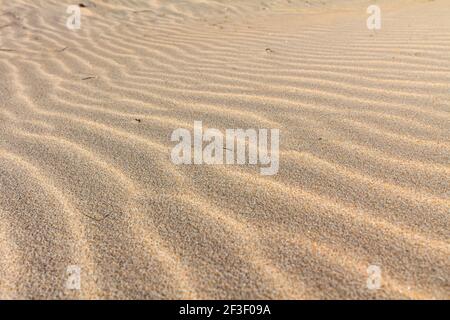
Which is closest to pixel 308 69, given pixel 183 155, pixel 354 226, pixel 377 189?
pixel 183 155

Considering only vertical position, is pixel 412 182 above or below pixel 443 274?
above

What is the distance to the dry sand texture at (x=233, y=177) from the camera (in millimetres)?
1416

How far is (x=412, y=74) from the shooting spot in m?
3.06

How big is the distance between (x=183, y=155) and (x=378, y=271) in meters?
1.11

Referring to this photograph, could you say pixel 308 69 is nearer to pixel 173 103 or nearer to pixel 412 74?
pixel 412 74

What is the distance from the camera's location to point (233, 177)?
198cm

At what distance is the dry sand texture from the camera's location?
4.65 feet
